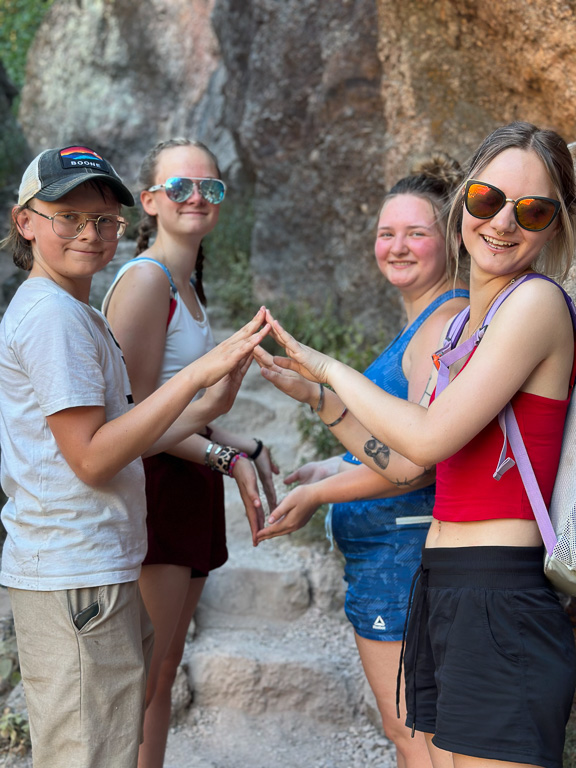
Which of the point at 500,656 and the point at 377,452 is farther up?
the point at 377,452

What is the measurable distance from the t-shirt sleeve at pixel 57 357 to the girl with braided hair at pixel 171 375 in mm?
611

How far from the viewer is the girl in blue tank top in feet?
7.18

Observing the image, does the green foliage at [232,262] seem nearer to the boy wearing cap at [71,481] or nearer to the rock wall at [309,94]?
the rock wall at [309,94]

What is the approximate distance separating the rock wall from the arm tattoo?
2.41 meters

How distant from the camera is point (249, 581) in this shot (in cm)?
458

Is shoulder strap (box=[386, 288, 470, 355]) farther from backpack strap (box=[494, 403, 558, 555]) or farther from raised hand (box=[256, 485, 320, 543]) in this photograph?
backpack strap (box=[494, 403, 558, 555])

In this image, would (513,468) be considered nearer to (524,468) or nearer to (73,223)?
(524,468)

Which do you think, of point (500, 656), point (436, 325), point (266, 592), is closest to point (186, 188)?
point (436, 325)

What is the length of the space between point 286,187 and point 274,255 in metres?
0.66

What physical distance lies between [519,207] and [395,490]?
0.88m

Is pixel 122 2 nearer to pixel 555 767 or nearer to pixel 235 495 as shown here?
pixel 235 495

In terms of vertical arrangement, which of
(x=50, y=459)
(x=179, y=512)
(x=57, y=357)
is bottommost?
(x=179, y=512)

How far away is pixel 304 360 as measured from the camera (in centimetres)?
199

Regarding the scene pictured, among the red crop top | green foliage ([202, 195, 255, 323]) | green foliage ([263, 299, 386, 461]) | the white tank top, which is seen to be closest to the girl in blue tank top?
the red crop top
